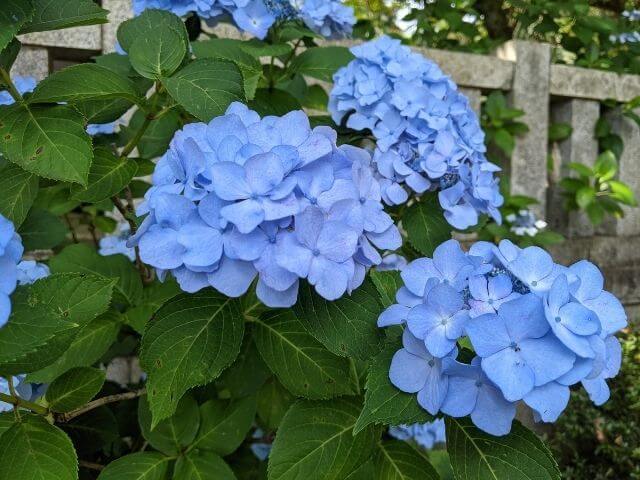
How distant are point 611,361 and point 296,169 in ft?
1.20

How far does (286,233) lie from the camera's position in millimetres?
619

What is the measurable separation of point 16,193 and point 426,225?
637mm

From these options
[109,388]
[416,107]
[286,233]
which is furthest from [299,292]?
[109,388]

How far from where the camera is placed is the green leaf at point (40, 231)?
127cm

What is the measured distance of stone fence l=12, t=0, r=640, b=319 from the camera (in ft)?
7.72

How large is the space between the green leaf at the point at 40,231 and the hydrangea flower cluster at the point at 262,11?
0.43 m

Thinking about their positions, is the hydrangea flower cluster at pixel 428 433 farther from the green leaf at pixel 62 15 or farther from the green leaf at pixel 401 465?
the green leaf at pixel 62 15

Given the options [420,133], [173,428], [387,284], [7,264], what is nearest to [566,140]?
[420,133]

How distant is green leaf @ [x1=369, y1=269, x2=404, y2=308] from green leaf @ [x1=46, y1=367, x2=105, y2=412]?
0.36m

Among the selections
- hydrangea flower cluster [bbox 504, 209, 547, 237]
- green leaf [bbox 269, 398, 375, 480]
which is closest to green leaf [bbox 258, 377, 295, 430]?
green leaf [bbox 269, 398, 375, 480]

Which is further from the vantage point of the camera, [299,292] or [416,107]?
[416,107]

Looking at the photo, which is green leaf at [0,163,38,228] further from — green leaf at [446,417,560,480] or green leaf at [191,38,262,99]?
green leaf at [446,417,560,480]

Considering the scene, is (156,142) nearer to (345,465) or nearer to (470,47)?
(345,465)

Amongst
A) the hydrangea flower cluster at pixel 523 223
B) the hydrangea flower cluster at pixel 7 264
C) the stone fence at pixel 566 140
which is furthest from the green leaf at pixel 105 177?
the hydrangea flower cluster at pixel 523 223
